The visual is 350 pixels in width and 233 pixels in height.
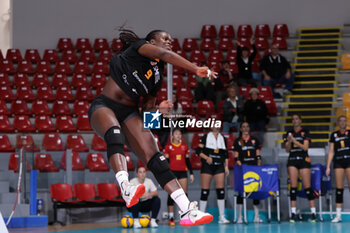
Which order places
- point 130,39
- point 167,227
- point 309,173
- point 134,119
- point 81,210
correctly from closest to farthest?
point 134,119, point 130,39, point 167,227, point 309,173, point 81,210

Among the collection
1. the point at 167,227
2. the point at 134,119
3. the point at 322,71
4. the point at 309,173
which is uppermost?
the point at 322,71

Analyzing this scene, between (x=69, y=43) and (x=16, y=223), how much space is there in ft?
27.8

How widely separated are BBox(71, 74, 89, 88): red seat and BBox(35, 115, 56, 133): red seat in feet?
7.42

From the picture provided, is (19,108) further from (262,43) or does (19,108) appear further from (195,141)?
(262,43)

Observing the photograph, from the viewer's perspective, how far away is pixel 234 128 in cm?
1320

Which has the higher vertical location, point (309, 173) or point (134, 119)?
point (134, 119)

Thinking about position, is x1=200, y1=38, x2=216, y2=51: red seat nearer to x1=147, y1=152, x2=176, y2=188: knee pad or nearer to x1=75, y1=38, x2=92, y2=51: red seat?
x1=75, y1=38, x2=92, y2=51: red seat

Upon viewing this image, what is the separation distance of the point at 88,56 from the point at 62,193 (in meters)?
6.99

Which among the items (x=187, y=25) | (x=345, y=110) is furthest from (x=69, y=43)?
(x=345, y=110)

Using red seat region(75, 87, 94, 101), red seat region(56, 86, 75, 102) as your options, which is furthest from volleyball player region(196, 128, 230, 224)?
red seat region(56, 86, 75, 102)

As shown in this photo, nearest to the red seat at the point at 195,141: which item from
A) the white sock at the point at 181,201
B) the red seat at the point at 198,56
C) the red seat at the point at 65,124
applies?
the red seat at the point at 65,124

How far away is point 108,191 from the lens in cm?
1224

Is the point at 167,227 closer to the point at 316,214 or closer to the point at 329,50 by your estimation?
the point at 316,214

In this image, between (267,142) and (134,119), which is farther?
(267,142)
